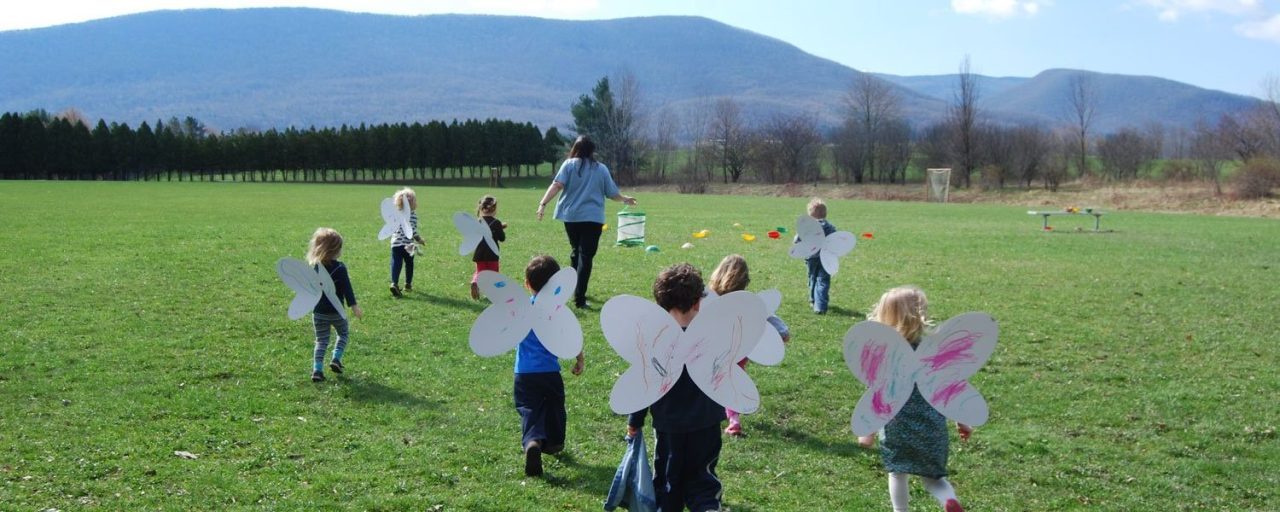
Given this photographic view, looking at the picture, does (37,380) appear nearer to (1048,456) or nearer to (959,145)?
(1048,456)

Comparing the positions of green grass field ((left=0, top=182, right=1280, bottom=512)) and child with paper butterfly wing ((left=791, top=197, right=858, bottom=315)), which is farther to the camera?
child with paper butterfly wing ((left=791, top=197, right=858, bottom=315))

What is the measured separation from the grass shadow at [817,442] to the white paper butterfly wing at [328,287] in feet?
11.8

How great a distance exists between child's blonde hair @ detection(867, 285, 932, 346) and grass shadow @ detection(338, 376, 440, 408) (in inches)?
152

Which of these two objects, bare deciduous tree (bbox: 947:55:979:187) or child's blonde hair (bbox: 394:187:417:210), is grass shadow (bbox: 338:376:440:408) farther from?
bare deciduous tree (bbox: 947:55:979:187)

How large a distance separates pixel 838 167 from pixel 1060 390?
292ft

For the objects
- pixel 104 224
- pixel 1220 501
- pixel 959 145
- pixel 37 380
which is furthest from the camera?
pixel 959 145

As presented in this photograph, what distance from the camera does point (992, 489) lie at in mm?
5809

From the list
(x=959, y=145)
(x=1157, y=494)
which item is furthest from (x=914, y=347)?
(x=959, y=145)

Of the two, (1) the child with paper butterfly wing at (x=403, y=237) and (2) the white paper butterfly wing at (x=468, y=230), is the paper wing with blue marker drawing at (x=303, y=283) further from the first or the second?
(1) the child with paper butterfly wing at (x=403, y=237)

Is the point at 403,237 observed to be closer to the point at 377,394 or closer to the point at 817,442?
the point at 377,394

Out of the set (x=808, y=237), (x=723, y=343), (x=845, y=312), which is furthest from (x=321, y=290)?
(x=845, y=312)

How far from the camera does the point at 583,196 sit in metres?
11.1

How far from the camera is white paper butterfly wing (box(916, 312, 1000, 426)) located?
459cm

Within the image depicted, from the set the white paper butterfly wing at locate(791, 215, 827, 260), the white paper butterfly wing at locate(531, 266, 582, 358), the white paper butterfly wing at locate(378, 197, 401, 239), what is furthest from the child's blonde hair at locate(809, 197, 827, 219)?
the white paper butterfly wing at locate(531, 266, 582, 358)
